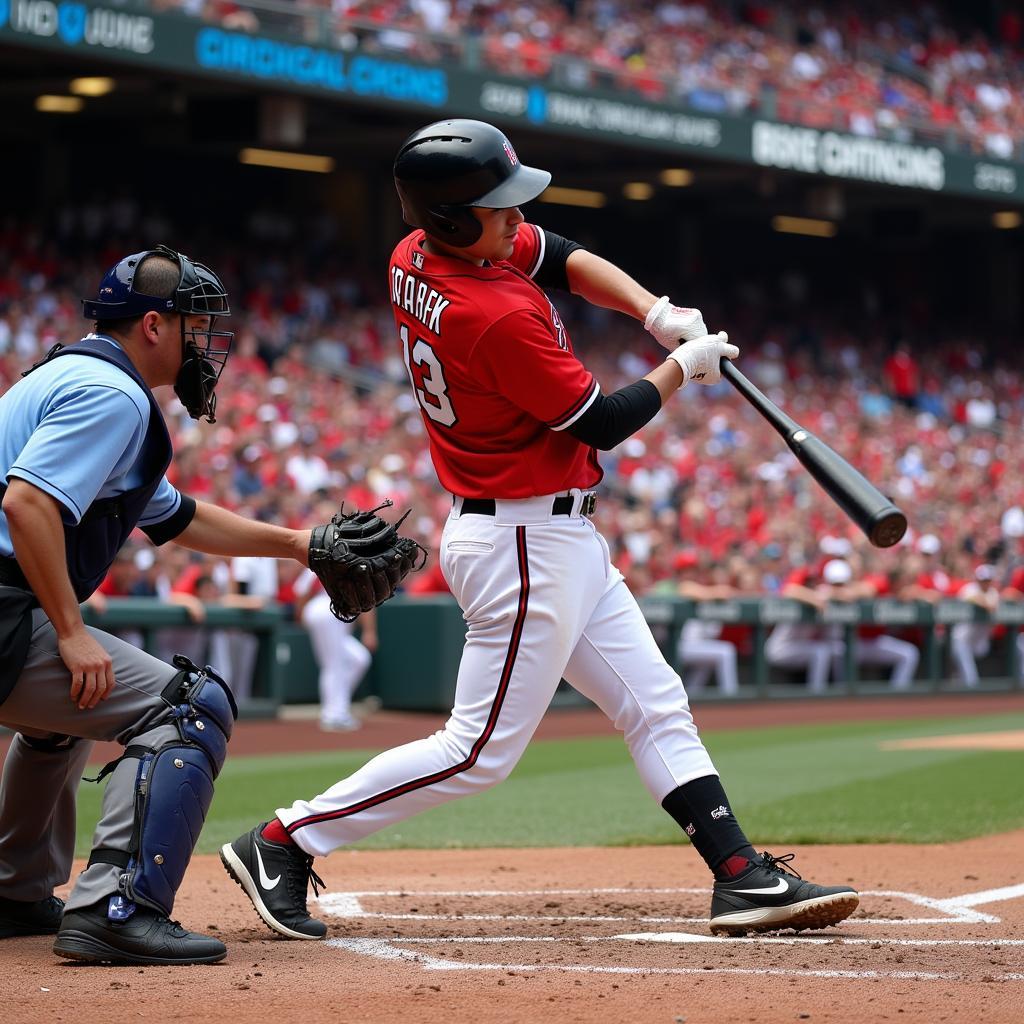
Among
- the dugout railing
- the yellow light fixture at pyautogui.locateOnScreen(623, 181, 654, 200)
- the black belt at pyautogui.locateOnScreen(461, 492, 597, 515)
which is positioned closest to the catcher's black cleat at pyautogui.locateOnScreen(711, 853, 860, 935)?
the black belt at pyautogui.locateOnScreen(461, 492, 597, 515)

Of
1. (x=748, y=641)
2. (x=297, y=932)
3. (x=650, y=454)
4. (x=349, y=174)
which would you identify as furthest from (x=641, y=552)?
(x=297, y=932)

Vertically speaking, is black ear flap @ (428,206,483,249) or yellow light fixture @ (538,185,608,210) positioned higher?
yellow light fixture @ (538,185,608,210)

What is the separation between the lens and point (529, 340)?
3779mm

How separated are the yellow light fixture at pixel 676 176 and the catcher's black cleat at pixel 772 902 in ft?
64.7

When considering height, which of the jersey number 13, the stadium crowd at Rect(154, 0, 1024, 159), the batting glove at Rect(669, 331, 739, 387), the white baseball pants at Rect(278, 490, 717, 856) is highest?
the stadium crowd at Rect(154, 0, 1024, 159)

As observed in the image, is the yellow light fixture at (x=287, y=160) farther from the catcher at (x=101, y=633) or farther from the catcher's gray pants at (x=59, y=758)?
the catcher's gray pants at (x=59, y=758)

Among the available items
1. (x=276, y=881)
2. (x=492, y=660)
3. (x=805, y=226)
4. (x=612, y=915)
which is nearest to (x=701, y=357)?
(x=492, y=660)

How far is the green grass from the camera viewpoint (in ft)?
21.1

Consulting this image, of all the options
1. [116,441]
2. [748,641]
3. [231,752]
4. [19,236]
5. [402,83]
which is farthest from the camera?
[402,83]

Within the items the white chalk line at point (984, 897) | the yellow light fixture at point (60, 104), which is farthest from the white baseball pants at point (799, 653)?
the yellow light fixture at point (60, 104)

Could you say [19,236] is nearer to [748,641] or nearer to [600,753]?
[748,641]

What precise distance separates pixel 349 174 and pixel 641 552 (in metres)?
9.67

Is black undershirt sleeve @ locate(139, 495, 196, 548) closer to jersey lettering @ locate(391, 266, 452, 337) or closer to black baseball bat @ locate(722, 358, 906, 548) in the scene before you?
jersey lettering @ locate(391, 266, 452, 337)

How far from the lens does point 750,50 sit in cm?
2352
